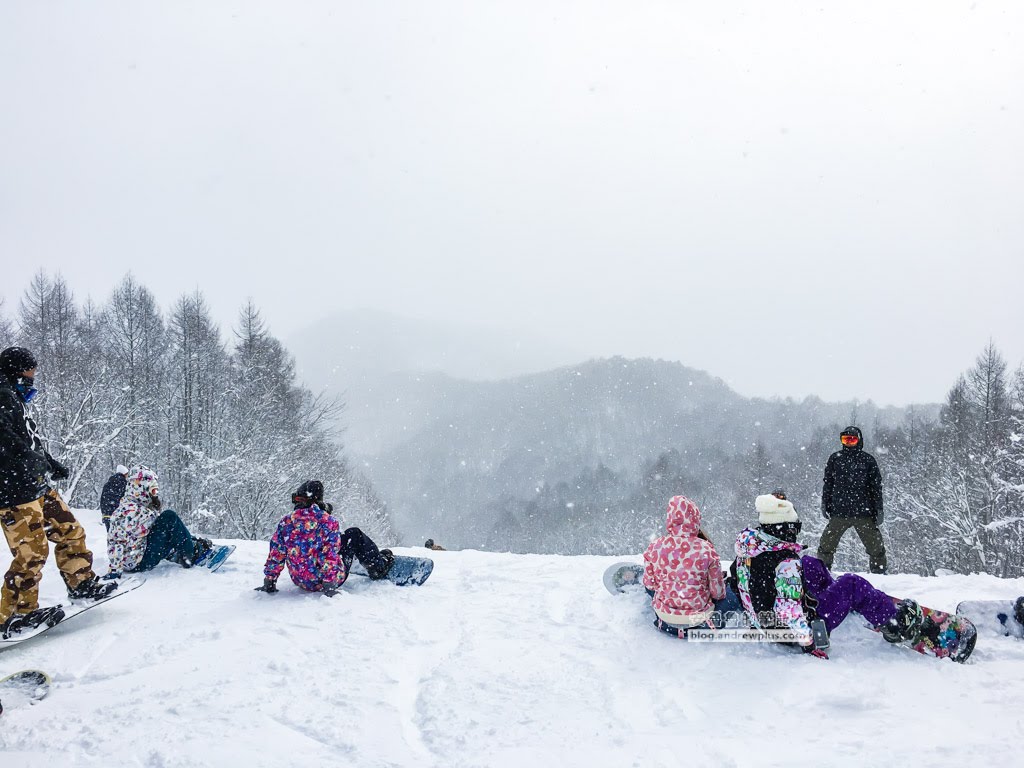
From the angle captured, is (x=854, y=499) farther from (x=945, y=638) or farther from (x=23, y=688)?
(x=23, y=688)

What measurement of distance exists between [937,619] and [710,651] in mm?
1685

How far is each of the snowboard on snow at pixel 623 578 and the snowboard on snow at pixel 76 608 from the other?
4.90m

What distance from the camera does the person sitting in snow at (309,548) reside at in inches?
237

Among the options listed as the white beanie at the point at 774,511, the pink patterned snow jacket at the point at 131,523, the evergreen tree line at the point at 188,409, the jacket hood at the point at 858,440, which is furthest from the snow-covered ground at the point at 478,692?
the evergreen tree line at the point at 188,409

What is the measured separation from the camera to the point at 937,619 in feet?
14.1

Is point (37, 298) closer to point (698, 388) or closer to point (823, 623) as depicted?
point (823, 623)

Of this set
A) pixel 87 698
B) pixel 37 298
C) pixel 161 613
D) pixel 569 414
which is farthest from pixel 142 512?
pixel 569 414

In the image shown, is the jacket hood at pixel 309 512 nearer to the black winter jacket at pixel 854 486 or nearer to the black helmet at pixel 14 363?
the black helmet at pixel 14 363

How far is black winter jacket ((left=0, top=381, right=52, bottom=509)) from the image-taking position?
4.70m

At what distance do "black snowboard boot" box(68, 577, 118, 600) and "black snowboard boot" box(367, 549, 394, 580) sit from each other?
2496 mm

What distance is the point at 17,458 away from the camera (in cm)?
475

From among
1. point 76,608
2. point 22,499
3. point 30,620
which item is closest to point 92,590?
point 76,608

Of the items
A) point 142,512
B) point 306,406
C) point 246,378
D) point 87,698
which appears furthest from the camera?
point 306,406

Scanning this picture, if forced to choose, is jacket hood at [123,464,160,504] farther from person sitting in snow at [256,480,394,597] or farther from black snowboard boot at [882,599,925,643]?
black snowboard boot at [882,599,925,643]
